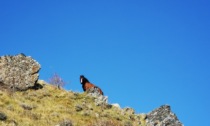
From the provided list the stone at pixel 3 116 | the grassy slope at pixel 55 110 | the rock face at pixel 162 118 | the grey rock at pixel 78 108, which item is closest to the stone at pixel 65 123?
the grassy slope at pixel 55 110

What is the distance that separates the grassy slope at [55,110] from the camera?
80.5 feet

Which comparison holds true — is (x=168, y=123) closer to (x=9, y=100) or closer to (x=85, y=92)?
(x=85, y=92)

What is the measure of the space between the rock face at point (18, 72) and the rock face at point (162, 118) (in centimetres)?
1144

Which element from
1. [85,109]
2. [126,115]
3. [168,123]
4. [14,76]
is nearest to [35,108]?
[85,109]

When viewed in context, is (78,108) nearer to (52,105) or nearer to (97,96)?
(52,105)

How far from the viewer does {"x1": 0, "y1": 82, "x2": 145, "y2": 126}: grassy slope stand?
24.5 m

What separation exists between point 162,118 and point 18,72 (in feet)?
45.8

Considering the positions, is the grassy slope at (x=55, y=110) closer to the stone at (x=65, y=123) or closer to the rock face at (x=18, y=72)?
the stone at (x=65, y=123)

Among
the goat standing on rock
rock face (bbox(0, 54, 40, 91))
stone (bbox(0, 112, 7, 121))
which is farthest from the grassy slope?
the goat standing on rock

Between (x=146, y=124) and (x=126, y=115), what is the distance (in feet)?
6.71

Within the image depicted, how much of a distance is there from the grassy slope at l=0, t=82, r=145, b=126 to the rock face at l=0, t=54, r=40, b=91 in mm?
1079

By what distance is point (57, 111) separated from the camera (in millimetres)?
28938

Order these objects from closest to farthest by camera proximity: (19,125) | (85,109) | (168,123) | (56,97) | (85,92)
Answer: (19,125) < (85,109) < (56,97) < (168,123) < (85,92)

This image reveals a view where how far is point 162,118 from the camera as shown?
36500 millimetres
